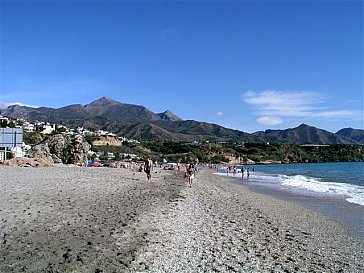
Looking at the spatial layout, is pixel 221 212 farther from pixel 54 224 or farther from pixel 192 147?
pixel 192 147

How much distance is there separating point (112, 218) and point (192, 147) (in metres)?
141

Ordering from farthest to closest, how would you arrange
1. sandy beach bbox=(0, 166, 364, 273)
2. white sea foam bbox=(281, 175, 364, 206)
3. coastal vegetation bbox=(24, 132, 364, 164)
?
coastal vegetation bbox=(24, 132, 364, 164)
white sea foam bbox=(281, 175, 364, 206)
sandy beach bbox=(0, 166, 364, 273)

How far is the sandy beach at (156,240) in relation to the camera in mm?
7137

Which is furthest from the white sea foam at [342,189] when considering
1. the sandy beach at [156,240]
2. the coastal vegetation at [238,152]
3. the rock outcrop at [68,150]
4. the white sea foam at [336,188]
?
the coastal vegetation at [238,152]

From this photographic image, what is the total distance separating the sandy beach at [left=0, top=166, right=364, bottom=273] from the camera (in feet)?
23.4

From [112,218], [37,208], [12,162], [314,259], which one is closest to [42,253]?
[112,218]

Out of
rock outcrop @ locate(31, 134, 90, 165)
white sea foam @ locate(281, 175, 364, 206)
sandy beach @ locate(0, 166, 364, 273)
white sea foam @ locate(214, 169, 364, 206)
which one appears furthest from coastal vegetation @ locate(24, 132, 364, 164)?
sandy beach @ locate(0, 166, 364, 273)

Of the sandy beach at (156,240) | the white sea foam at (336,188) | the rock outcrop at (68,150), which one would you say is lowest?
the white sea foam at (336,188)

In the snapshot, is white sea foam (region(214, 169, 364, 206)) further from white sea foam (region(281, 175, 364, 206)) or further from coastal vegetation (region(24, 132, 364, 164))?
coastal vegetation (region(24, 132, 364, 164))

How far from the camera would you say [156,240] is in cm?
895

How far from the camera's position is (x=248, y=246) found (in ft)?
29.3

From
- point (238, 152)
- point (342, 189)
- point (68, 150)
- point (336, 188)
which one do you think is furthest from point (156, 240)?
point (238, 152)

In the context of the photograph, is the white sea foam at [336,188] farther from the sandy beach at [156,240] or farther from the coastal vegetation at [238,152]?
the coastal vegetation at [238,152]

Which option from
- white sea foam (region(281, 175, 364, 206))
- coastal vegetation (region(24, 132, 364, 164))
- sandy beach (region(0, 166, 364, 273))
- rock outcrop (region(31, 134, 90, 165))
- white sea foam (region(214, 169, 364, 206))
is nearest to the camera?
sandy beach (region(0, 166, 364, 273))
